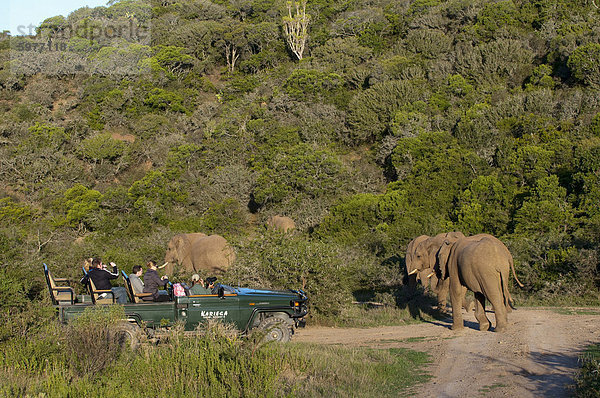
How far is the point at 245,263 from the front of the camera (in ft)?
53.4

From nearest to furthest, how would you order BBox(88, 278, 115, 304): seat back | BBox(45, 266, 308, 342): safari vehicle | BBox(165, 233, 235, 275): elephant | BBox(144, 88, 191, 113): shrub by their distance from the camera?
BBox(45, 266, 308, 342): safari vehicle → BBox(88, 278, 115, 304): seat back → BBox(165, 233, 235, 275): elephant → BBox(144, 88, 191, 113): shrub

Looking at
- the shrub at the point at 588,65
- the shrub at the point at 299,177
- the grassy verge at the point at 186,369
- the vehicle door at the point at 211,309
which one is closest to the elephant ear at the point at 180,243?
the vehicle door at the point at 211,309

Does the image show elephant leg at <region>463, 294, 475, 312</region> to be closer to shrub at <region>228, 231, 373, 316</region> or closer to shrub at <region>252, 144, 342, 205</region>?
shrub at <region>228, 231, 373, 316</region>

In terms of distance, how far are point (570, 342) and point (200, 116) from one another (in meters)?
44.9

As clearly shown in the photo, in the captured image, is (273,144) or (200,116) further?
(200,116)

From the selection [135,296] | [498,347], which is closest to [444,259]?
[498,347]

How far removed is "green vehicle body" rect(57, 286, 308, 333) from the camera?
1088 cm

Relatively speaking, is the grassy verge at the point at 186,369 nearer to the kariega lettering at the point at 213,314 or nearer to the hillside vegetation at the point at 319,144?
the kariega lettering at the point at 213,314

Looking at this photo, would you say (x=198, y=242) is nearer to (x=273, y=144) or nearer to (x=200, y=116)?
(x=273, y=144)

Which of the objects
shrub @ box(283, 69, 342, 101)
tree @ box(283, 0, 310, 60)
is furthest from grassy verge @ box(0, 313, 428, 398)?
tree @ box(283, 0, 310, 60)

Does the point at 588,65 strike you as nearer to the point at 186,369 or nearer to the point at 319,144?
the point at 319,144

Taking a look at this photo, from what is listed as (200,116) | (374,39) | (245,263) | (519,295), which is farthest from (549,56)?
(245,263)

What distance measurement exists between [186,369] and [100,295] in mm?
3820

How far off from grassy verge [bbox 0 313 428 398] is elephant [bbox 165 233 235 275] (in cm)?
1050
